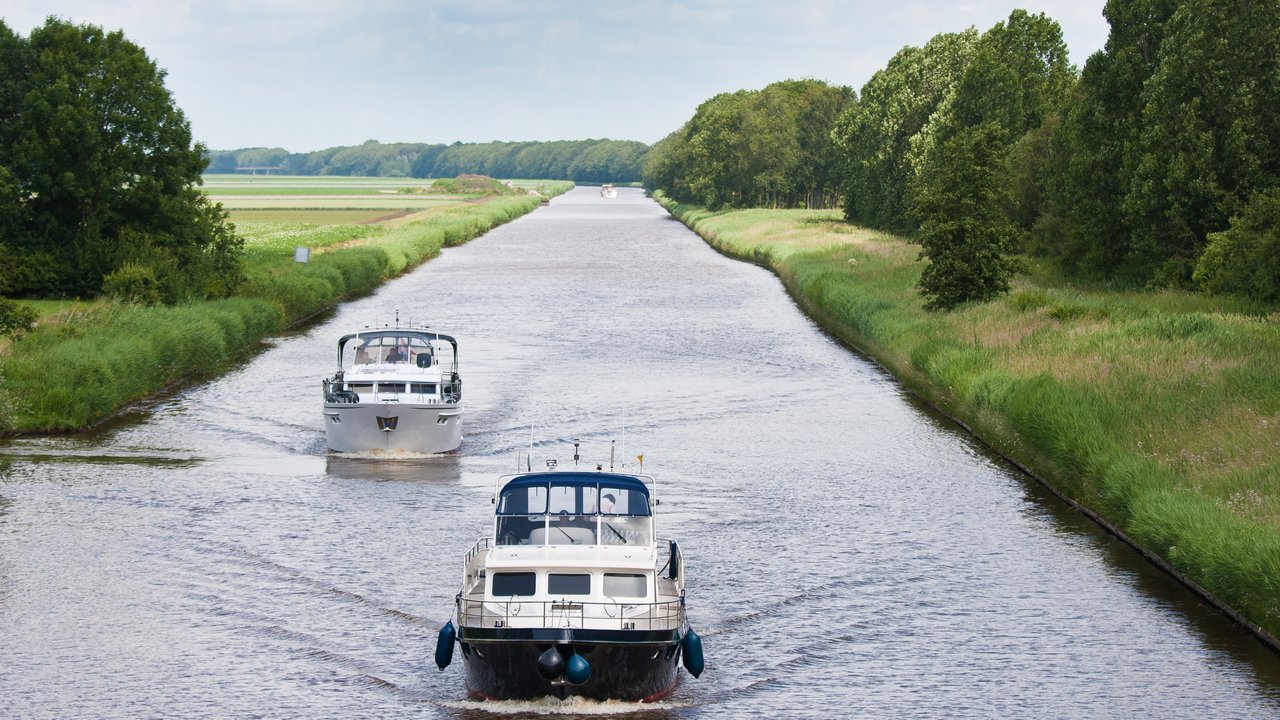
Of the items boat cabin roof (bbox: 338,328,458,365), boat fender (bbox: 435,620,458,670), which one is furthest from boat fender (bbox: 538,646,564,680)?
boat cabin roof (bbox: 338,328,458,365)

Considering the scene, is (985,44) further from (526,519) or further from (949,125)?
(526,519)

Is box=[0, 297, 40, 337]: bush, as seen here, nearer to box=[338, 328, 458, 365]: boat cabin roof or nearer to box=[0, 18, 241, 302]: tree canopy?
box=[338, 328, 458, 365]: boat cabin roof

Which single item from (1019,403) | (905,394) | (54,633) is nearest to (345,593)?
(54,633)

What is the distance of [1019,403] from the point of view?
1623 inches

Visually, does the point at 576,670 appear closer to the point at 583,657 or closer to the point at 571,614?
the point at 583,657

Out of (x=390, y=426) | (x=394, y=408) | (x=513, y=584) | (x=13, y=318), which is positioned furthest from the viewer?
(x=13, y=318)

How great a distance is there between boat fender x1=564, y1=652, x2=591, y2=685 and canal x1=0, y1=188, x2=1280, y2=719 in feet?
2.46

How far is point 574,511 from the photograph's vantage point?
25.4m

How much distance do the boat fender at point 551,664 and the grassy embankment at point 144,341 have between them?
84.2 ft

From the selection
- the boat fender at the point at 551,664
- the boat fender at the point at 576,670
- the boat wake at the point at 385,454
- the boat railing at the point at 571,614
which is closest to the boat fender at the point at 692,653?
the boat railing at the point at 571,614

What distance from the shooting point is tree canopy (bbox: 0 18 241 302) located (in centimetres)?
6525

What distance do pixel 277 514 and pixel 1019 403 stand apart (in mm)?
20263

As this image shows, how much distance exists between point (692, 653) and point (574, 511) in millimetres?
3765

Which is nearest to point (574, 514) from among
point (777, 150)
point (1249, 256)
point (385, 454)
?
point (385, 454)
